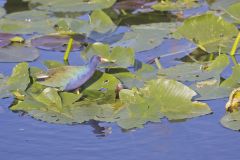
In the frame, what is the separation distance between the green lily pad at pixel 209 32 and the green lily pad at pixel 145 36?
170mm

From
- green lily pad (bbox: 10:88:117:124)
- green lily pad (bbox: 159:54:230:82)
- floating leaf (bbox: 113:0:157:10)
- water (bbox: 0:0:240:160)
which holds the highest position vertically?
green lily pad (bbox: 159:54:230:82)

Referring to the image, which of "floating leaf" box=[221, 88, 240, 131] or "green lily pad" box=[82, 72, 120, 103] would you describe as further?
"green lily pad" box=[82, 72, 120, 103]

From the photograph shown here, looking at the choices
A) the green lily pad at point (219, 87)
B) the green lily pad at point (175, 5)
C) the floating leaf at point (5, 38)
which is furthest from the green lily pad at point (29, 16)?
the green lily pad at point (219, 87)

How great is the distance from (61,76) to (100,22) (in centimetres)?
82

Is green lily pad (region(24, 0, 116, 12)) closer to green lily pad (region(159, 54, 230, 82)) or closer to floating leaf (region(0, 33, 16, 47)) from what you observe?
floating leaf (region(0, 33, 16, 47))

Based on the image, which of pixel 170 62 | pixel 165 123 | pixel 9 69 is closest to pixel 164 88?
pixel 165 123

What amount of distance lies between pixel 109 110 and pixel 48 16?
133 cm

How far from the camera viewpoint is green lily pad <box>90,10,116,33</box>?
3.69 meters

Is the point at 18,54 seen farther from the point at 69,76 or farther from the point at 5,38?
the point at 69,76

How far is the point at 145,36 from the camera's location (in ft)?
12.0

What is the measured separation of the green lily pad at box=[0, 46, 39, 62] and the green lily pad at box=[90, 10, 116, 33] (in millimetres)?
342

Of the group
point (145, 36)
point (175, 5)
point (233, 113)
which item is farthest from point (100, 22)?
point (233, 113)

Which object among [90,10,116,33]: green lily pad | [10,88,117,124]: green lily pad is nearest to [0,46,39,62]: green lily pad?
[90,10,116,33]: green lily pad

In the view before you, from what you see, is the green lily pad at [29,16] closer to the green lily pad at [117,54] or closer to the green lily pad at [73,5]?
the green lily pad at [73,5]
